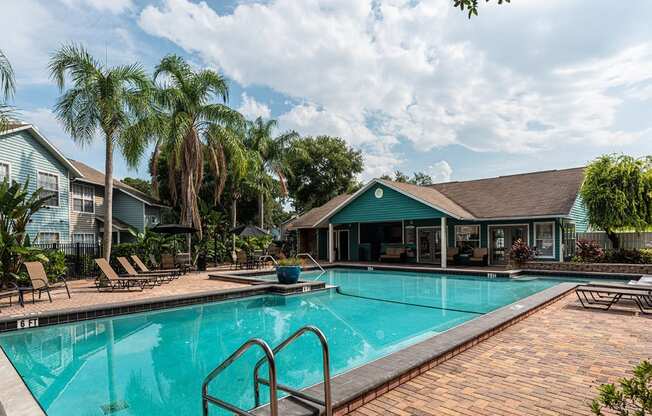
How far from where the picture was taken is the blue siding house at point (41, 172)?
713 inches

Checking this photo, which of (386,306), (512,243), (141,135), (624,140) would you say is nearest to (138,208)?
(141,135)

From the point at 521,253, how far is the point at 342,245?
12212 mm

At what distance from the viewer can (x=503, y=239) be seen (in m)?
21.0

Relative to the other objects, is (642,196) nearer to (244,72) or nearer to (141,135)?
(244,72)

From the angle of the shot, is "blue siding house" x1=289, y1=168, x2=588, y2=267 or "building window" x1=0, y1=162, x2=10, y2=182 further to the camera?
"blue siding house" x1=289, y1=168, x2=588, y2=267

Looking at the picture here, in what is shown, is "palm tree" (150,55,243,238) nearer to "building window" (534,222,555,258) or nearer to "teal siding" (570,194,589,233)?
"building window" (534,222,555,258)

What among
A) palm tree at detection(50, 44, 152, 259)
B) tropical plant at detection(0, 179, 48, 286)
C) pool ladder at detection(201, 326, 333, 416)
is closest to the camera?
pool ladder at detection(201, 326, 333, 416)

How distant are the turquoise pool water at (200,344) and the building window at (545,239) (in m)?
7.15

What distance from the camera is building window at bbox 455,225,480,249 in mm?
21828

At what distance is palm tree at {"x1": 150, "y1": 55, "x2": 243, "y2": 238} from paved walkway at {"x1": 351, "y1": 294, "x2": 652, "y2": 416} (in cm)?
1680

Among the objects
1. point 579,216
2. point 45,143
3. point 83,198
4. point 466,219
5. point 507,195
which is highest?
point 45,143

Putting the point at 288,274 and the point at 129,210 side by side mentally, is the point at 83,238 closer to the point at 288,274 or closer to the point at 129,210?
the point at 129,210

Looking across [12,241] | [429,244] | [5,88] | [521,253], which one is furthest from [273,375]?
[429,244]

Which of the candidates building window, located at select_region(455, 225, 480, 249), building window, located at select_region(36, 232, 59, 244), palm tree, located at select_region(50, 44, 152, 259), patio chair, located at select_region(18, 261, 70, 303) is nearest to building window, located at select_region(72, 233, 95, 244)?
building window, located at select_region(36, 232, 59, 244)
